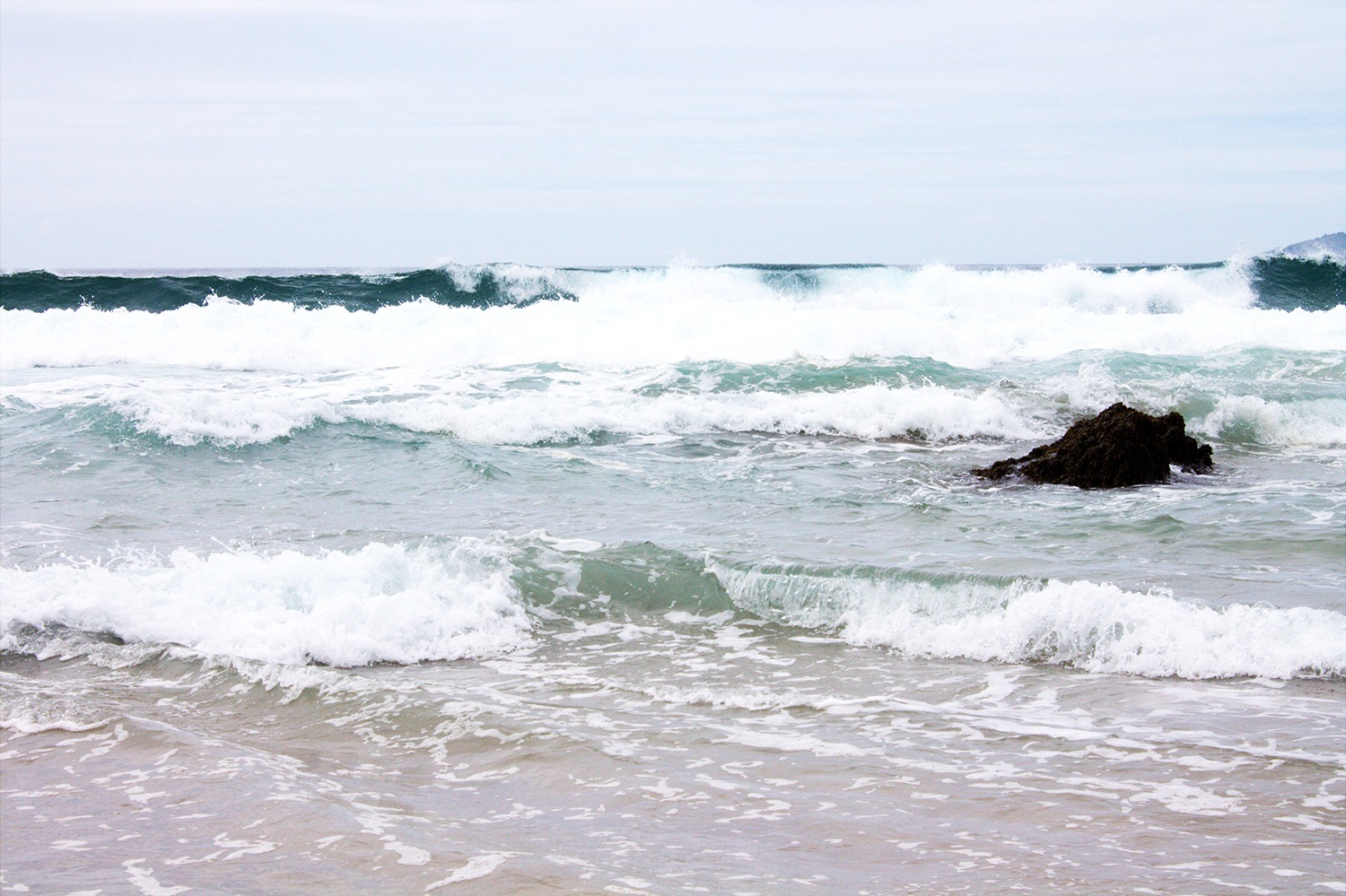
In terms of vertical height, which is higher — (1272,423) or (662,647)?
(1272,423)

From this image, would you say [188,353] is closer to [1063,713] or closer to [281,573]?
[281,573]

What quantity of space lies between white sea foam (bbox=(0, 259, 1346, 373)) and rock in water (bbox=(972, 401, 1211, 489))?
7.07m

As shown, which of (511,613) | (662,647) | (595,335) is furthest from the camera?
(595,335)

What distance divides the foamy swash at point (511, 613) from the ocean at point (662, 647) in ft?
0.08

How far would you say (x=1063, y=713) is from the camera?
16.3ft

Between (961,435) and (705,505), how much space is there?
485cm

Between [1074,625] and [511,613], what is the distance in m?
3.33

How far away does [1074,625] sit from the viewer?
5957 mm

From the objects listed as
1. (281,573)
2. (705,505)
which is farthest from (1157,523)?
(281,573)

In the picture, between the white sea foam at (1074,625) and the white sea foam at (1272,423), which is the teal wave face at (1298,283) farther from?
the white sea foam at (1074,625)

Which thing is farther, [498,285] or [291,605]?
[498,285]

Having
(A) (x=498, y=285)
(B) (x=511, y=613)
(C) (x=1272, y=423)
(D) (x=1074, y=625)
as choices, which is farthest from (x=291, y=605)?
(A) (x=498, y=285)

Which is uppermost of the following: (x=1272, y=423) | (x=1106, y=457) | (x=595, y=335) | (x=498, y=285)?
(x=498, y=285)

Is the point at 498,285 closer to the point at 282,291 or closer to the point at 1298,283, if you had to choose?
the point at 282,291
